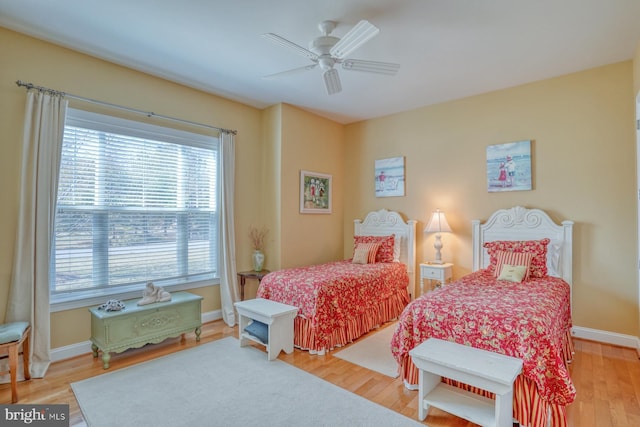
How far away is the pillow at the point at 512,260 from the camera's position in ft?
10.7

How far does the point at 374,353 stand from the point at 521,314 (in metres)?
1.48

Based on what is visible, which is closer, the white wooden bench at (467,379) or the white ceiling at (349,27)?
the white wooden bench at (467,379)

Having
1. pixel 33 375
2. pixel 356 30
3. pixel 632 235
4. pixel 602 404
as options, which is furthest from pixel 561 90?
pixel 33 375

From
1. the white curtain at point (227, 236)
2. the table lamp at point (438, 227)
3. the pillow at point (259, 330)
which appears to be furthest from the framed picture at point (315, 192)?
the pillow at point (259, 330)

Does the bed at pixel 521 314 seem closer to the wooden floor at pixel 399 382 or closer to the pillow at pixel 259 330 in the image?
the wooden floor at pixel 399 382

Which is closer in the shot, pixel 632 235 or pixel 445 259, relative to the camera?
pixel 632 235

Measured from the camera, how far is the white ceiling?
242cm

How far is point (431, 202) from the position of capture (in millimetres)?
4574

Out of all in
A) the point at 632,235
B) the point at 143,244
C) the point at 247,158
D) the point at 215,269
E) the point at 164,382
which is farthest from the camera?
the point at 247,158

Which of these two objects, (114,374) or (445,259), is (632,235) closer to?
(445,259)

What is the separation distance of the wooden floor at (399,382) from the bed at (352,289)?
296mm

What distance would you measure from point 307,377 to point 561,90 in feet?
12.9

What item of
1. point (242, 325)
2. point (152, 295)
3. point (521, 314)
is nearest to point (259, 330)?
point (242, 325)

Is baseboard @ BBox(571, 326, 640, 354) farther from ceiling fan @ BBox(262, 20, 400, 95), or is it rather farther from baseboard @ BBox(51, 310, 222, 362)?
baseboard @ BBox(51, 310, 222, 362)
